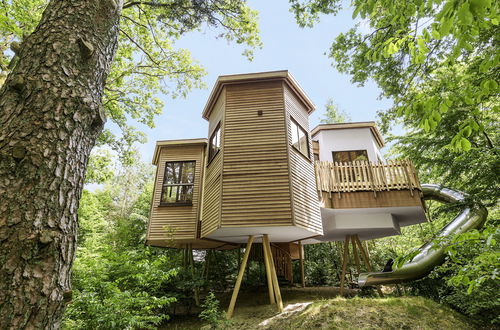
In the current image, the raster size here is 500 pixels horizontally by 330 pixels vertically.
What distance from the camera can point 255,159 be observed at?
7.43 metres

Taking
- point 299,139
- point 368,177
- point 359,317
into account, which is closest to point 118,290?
point 359,317

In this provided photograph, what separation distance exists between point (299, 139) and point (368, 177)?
10.2 feet

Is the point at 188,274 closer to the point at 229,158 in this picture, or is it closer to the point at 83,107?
the point at 229,158

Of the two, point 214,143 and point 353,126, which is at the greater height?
point 353,126

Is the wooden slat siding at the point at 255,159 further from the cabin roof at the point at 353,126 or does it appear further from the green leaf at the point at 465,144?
the cabin roof at the point at 353,126

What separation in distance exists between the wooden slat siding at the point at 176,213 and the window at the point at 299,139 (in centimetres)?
460

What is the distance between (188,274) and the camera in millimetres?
9219

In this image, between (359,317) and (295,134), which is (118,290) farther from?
(295,134)

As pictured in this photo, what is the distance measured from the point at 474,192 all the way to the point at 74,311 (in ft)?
35.6

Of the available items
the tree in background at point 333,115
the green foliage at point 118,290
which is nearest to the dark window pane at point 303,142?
the green foliage at point 118,290

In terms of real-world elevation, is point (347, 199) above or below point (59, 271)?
above

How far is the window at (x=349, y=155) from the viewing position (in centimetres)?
1195

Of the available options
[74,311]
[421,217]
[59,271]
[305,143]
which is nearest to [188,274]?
[74,311]

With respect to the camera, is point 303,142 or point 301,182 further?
point 303,142
